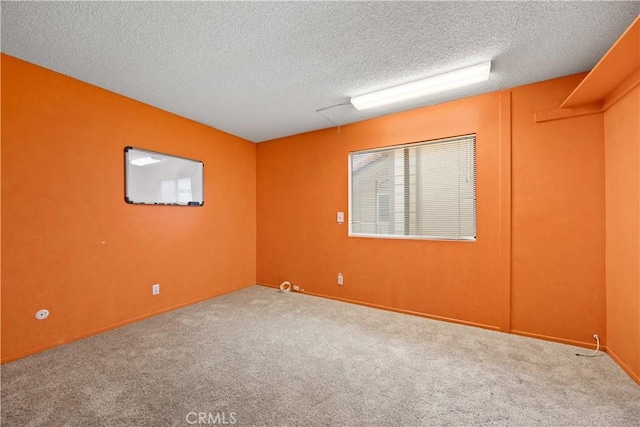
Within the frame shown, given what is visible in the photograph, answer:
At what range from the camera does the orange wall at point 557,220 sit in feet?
7.77

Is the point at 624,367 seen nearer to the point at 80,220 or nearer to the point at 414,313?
the point at 414,313

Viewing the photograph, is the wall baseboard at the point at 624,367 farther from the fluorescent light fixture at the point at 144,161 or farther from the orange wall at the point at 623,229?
the fluorescent light fixture at the point at 144,161

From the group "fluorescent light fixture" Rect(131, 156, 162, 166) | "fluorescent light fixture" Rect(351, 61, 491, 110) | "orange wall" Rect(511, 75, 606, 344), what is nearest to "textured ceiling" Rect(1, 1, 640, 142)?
"fluorescent light fixture" Rect(351, 61, 491, 110)

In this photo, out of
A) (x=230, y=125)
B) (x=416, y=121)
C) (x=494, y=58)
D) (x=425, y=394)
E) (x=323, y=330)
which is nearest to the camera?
(x=425, y=394)

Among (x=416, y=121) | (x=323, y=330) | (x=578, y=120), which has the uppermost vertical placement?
(x=416, y=121)

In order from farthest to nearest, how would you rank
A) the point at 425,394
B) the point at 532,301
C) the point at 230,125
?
the point at 230,125 → the point at 532,301 → the point at 425,394

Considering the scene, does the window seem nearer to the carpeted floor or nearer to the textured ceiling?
the textured ceiling

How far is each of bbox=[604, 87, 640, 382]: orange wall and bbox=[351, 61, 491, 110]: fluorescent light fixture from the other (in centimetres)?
106

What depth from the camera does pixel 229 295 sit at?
13.2 feet

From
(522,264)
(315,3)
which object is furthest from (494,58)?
(522,264)

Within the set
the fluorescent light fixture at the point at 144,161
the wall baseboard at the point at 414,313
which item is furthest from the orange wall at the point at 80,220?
the wall baseboard at the point at 414,313

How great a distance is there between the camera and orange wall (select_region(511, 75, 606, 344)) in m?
2.37

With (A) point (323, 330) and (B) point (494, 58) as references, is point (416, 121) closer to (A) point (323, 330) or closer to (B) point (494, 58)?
(B) point (494, 58)

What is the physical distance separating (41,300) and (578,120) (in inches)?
206
